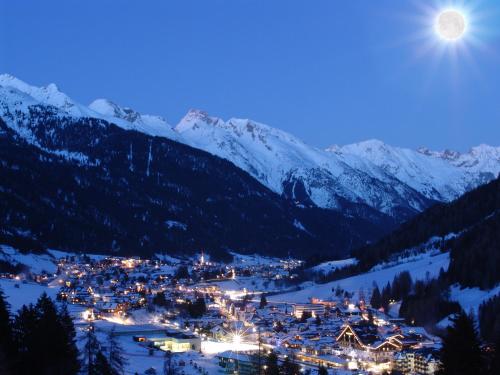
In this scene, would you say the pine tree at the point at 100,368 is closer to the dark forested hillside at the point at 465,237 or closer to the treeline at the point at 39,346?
the treeline at the point at 39,346

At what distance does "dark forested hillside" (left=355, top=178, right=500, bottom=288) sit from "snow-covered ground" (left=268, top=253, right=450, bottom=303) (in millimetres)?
4057

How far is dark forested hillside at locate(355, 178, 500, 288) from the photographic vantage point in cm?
12231

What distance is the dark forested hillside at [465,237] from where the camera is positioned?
12231 cm

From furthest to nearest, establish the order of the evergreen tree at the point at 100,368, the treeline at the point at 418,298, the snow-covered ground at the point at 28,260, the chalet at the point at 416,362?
1. the snow-covered ground at the point at 28,260
2. the treeline at the point at 418,298
3. the chalet at the point at 416,362
4. the evergreen tree at the point at 100,368

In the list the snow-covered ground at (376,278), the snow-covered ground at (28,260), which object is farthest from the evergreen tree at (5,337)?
the snow-covered ground at (28,260)

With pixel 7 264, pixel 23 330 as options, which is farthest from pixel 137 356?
pixel 7 264

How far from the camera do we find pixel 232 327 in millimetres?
99688

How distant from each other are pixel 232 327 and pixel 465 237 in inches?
2535

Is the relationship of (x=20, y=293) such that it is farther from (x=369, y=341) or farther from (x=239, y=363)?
(x=369, y=341)

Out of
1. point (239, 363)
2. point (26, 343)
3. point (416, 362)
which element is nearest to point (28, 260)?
point (239, 363)

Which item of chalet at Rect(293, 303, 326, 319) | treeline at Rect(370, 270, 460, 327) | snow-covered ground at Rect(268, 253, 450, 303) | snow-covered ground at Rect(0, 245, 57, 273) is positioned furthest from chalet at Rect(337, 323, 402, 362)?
snow-covered ground at Rect(0, 245, 57, 273)

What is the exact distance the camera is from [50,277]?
152 meters

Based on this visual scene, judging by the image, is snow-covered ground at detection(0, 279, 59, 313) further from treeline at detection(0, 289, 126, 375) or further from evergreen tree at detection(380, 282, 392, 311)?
evergreen tree at detection(380, 282, 392, 311)

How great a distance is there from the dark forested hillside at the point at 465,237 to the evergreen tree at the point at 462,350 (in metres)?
96.5
